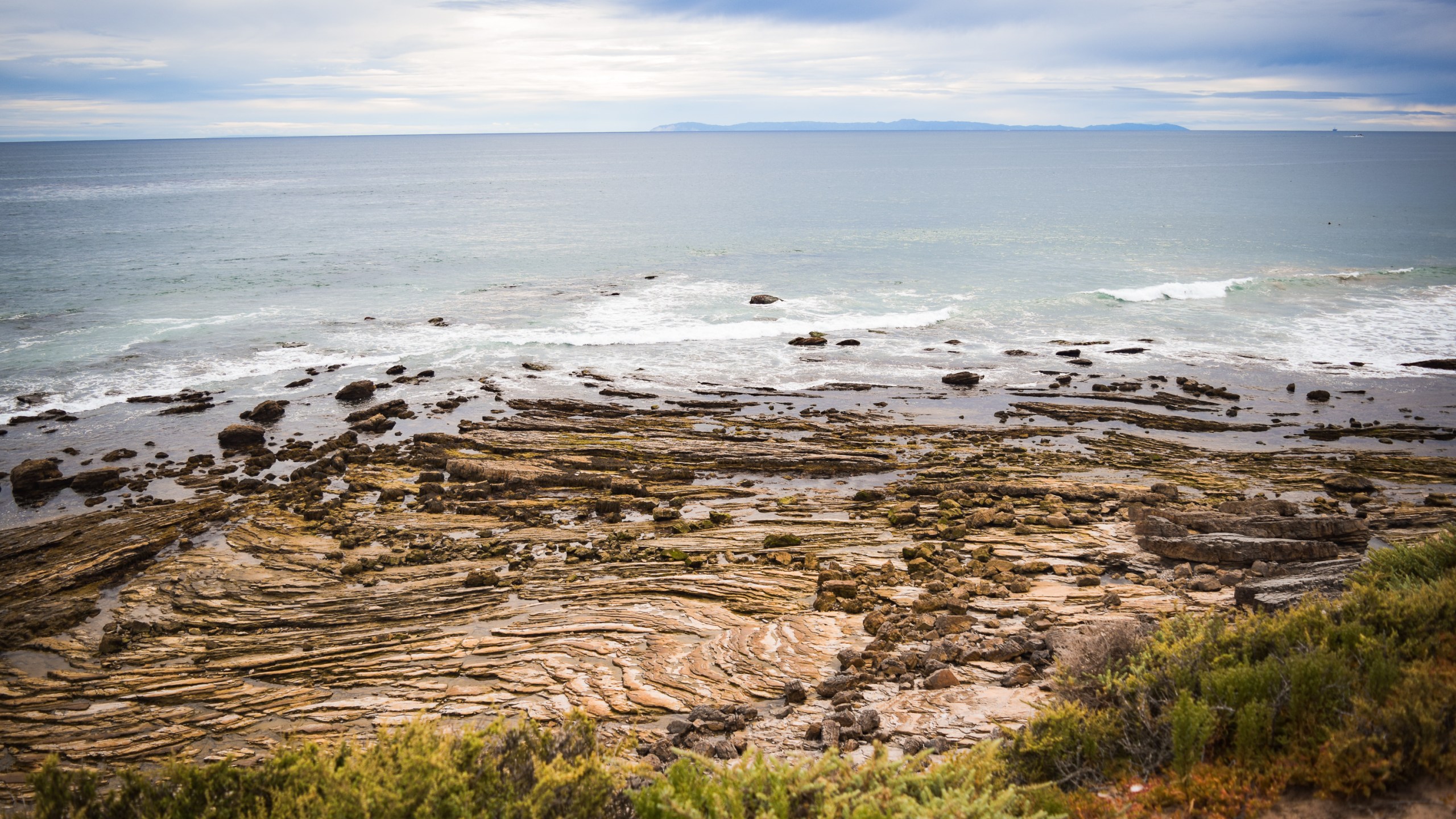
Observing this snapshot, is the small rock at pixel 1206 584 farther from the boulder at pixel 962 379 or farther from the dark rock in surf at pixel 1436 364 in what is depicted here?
the dark rock in surf at pixel 1436 364

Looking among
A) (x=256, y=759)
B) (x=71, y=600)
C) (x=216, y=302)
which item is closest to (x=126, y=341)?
(x=216, y=302)

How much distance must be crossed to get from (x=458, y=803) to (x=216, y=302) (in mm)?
43726

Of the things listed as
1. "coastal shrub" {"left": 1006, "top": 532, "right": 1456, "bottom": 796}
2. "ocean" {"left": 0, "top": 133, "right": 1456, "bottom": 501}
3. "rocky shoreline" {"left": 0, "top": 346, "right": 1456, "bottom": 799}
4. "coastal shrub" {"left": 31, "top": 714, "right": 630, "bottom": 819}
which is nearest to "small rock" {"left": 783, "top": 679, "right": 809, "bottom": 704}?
"rocky shoreline" {"left": 0, "top": 346, "right": 1456, "bottom": 799}

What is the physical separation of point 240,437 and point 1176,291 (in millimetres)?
45530

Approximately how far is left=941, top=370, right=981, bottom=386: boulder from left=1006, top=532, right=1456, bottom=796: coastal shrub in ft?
63.7

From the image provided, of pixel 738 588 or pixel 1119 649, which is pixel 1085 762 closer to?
pixel 1119 649

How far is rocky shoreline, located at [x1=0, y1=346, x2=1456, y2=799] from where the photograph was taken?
9.98 meters

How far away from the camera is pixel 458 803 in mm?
5531

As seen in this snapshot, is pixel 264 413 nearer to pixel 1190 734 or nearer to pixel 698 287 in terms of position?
pixel 698 287

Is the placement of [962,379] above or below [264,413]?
above

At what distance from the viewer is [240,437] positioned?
2200 centimetres

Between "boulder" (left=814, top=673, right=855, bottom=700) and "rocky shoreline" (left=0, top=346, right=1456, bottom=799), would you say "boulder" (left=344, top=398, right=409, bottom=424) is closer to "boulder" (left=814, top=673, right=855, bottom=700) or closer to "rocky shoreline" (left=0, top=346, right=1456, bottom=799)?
"rocky shoreline" (left=0, top=346, right=1456, bottom=799)

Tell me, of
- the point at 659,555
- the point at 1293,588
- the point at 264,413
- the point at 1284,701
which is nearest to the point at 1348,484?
the point at 1293,588

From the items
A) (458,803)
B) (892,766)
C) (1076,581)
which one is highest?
(458,803)
